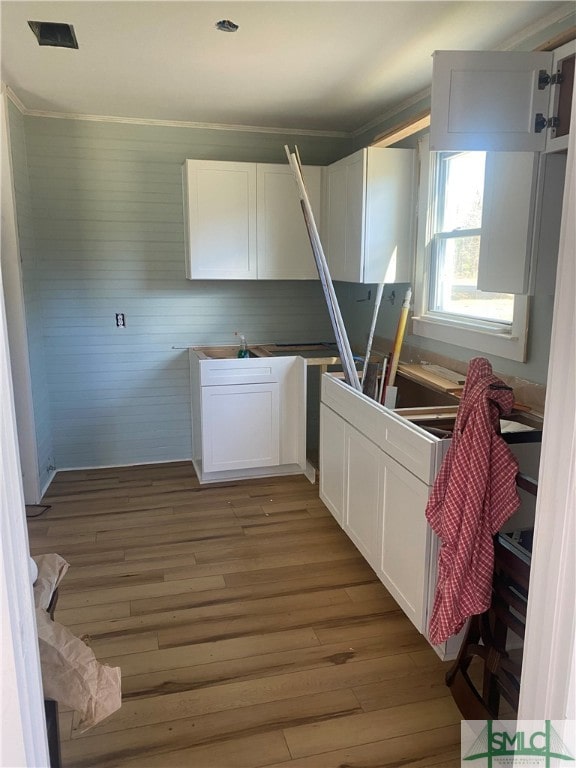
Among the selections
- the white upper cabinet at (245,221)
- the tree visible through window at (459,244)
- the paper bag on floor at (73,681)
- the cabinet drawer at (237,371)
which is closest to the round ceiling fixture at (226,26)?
the tree visible through window at (459,244)

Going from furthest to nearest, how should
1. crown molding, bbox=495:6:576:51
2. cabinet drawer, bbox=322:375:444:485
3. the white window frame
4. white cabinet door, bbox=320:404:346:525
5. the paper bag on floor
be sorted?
1. white cabinet door, bbox=320:404:346:525
2. the white window frame
3. crown molding, bbox=495:6:576:51
4. cabinet drawer, bbox=322:375:444:485
5. the paper bag on floor

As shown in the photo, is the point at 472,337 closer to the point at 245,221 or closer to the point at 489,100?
the point at 489,100

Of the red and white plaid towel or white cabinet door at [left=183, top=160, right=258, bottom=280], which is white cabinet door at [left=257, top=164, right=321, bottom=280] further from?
the red and white plaid towel

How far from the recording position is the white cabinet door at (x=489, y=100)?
1.91 m

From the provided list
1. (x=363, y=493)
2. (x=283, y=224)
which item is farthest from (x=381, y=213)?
(x=363, y=493)

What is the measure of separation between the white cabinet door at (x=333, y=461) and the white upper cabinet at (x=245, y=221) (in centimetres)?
136

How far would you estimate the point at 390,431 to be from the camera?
2498 mm

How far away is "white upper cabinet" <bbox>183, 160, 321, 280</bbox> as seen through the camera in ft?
13.4

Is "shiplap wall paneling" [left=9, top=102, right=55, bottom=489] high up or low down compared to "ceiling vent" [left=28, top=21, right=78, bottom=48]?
down

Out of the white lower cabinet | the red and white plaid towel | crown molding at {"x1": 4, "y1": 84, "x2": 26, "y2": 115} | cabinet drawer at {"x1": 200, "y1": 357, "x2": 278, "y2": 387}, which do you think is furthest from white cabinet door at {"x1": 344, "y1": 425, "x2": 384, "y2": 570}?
crown molding at {"x1": 4, "y1": 84, "x2": 26, "y2": 115}

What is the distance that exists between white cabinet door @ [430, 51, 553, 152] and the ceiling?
50 cm

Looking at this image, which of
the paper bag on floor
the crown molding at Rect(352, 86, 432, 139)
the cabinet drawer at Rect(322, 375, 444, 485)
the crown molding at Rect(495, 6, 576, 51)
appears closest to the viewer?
the paper bag on floor

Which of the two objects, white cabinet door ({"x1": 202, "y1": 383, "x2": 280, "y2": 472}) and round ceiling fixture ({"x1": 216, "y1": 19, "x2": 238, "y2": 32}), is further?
white cabinet door ({"x1": 202, "y1": 383, "x2": 280, "y2": 472})

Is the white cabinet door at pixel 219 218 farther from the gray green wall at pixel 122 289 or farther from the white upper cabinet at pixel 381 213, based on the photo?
the white upper cabinet at pixel 381 213
